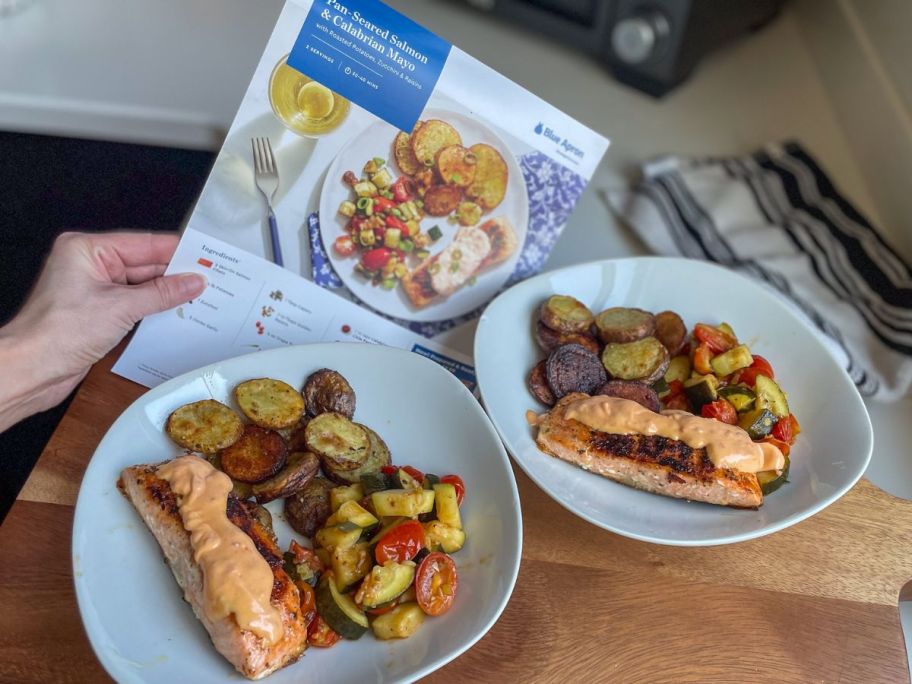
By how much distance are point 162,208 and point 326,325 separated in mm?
1024

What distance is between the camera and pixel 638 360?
1.18 metres

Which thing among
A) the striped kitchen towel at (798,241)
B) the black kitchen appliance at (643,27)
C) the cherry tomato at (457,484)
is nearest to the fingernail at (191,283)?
the cherry tomato at (457,484)

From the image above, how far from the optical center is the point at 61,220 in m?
2.00

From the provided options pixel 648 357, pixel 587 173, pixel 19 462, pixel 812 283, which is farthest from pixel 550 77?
pixel 19 462

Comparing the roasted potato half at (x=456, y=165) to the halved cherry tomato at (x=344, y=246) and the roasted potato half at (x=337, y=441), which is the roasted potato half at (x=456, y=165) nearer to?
the halved cherry tomato at (x=344, y=246)

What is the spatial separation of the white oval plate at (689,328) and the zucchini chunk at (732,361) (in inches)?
4.2

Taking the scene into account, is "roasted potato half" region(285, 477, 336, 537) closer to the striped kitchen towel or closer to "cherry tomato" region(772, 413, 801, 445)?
"cherry tomato" region(772, 413, 801, 445)

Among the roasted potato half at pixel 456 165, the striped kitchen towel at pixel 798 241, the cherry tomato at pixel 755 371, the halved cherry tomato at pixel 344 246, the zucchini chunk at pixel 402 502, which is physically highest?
the striped kitchen towel at pixel 798 241

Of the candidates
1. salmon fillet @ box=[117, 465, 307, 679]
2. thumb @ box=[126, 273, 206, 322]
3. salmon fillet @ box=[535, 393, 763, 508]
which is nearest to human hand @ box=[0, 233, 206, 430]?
thumb @ box=[126, 273, 206, 322]

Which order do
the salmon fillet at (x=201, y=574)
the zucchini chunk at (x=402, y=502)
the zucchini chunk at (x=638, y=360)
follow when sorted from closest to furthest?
the salmon fillet at (x=201, y=574) < the zucchini chunk at (x=402, y=502) < the zucchini chunk at (x=638, y=360)

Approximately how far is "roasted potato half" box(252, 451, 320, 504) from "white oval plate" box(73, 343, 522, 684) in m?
Answer: 0.05

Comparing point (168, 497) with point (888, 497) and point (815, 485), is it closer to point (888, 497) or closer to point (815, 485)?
point (815, 485)

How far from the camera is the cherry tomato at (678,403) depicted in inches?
47.2

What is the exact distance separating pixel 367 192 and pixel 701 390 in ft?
1.91
